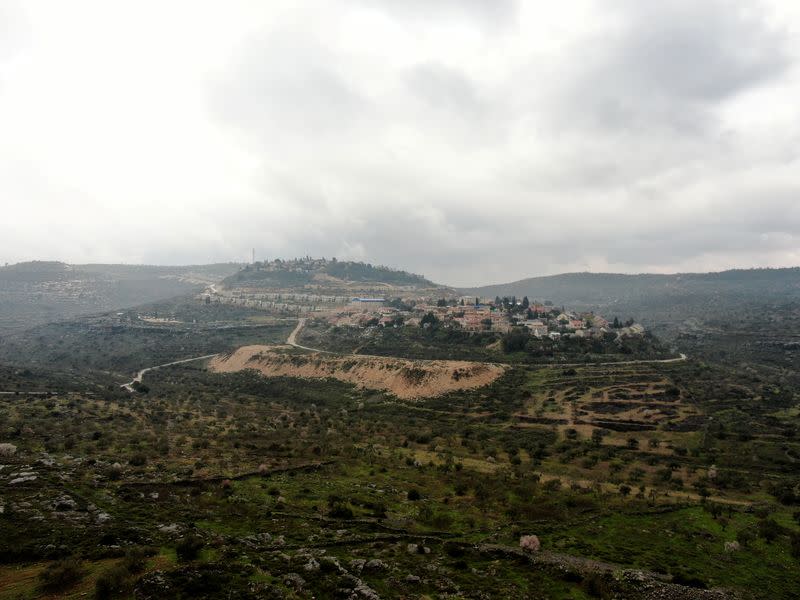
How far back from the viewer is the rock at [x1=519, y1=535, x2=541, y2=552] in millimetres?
19250

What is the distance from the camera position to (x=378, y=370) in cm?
8006

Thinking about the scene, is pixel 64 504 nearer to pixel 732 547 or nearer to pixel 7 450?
pixel 7 450

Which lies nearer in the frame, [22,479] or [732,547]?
[732,547]

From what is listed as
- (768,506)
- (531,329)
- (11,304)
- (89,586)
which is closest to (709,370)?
(531,329)

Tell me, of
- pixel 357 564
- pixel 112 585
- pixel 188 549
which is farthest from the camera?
pixel 357 564

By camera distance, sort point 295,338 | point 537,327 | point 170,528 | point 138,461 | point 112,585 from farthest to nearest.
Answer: point 295,338, point 537,327, point 138,461, point 170,528, point 112,585

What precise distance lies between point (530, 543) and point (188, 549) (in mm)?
13667

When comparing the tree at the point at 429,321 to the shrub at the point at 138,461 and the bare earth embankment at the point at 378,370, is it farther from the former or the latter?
the shrub at the point at 138,461

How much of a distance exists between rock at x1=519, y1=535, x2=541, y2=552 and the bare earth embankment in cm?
4912

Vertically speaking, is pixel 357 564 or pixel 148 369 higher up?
pixel 357 564

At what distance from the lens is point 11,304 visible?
19962 centimetres

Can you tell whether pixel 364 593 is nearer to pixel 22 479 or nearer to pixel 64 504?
pixel 64 504

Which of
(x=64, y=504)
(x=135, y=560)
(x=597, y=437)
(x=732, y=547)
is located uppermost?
(x=135, y=560)

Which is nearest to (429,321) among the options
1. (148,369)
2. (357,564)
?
(148,369)
